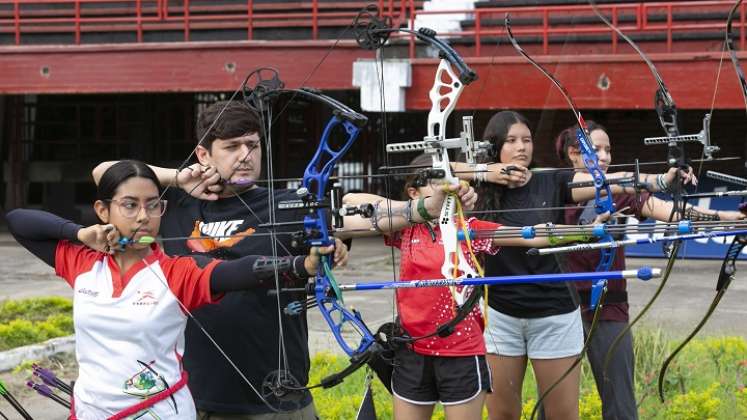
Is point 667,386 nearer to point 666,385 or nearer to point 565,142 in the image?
point 666,385

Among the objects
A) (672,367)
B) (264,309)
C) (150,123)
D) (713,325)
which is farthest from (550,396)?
(150,123)

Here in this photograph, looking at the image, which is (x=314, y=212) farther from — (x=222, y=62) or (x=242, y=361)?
(x=222, y=62)

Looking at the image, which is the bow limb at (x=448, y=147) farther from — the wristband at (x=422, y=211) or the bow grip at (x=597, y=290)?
the bow grip at (x=597, y=290)

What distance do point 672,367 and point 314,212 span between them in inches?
134

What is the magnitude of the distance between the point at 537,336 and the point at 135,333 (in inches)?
68.3

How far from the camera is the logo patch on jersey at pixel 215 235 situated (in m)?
3.31

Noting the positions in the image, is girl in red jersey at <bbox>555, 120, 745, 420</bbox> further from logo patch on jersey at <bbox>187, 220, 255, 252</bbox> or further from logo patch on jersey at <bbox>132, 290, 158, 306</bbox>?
logo patch on jersey at <bbox>132, 290, 158, 306</bbox>

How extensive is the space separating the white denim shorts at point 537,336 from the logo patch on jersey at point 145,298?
1601 millimetres

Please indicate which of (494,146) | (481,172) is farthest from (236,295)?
(494,146)

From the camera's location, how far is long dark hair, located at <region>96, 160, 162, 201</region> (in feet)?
10.3

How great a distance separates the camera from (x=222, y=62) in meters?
14.4

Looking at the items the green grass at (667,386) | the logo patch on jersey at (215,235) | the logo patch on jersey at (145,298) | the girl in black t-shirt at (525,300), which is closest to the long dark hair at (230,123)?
the logo patch on jersey at (215,235)

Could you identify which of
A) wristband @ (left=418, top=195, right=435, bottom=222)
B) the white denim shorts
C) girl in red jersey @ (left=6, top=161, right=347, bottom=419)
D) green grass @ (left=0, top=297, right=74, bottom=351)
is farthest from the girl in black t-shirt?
green grass @ (left=0, top=297, right=74, bottom=351)

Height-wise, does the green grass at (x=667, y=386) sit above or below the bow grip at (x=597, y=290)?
below
